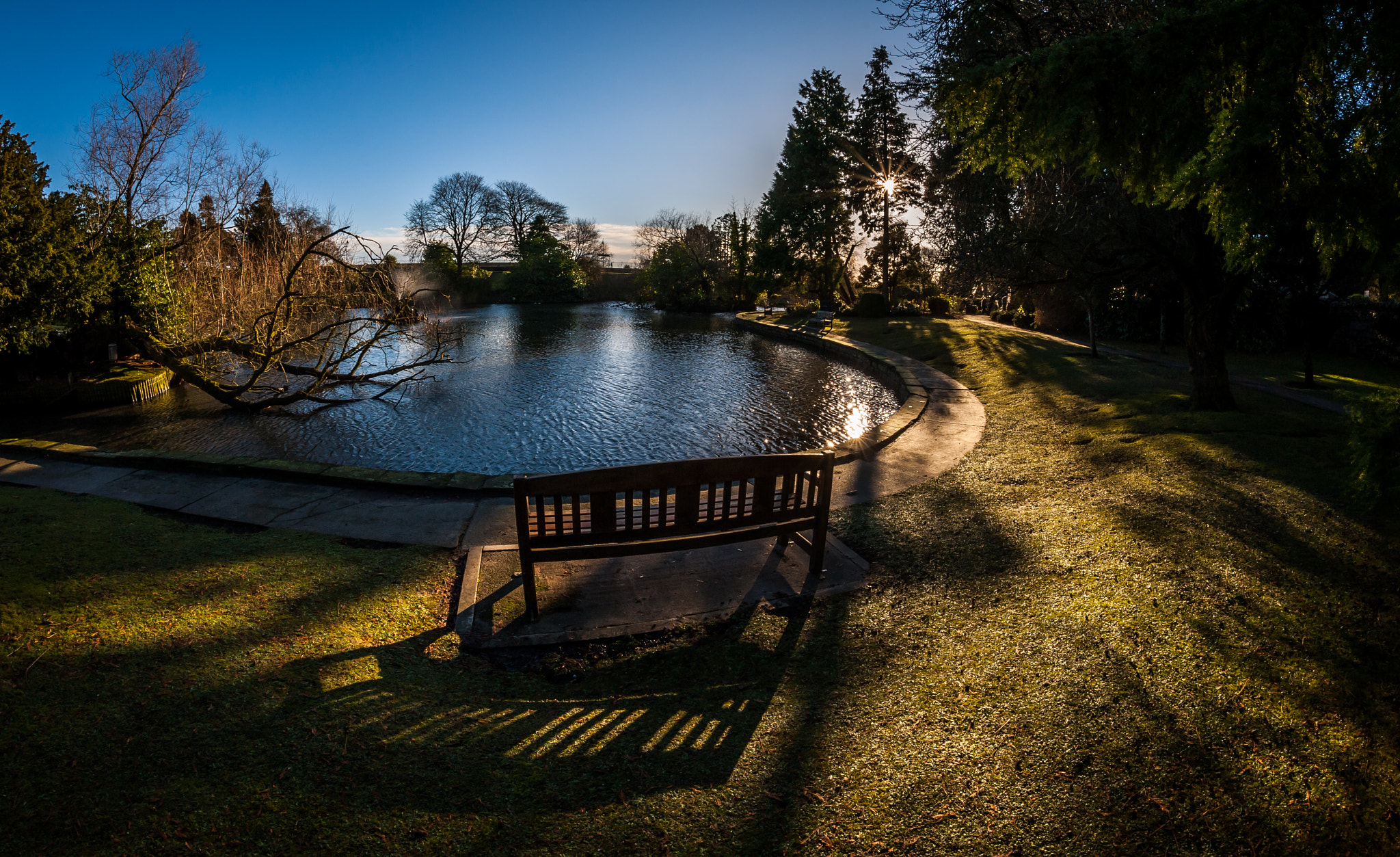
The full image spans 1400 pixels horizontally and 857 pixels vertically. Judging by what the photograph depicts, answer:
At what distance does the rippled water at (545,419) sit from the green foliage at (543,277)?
36.4 meters

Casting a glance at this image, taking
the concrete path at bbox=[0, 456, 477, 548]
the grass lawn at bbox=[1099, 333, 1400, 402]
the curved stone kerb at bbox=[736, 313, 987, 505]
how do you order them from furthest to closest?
the grass lawn at bbox=[1099, 333, 1400, 402] < the curved stone kerb at bbox=[736, 313, 987, 505] < the concrete path at bbox=[0, 456, 477, 548]

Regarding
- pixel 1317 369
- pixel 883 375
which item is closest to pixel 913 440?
pixel 883 375

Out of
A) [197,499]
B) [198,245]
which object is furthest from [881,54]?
[197,499]

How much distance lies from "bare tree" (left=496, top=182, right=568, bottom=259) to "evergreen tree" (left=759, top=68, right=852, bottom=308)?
111 ft

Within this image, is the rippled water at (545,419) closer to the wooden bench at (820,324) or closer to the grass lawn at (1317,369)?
the wooden bench at (820,324)

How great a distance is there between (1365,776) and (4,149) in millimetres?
18334

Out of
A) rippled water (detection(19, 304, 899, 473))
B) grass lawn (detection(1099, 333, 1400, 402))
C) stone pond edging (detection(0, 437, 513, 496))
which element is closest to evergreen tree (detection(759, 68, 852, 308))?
rippled water (detection(19, 304, 899, 473))

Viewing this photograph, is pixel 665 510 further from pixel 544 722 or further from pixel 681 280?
pixel 681 280

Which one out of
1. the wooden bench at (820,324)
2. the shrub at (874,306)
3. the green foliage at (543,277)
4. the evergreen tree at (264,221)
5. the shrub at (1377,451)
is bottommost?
the shrub at (1377,451)

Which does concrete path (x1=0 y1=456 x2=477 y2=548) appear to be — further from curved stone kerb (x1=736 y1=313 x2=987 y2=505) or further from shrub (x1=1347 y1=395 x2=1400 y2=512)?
shrub (x1=1347 y1=395 x2=1400 y2=512)

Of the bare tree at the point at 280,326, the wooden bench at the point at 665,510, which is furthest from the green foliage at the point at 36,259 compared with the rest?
the wooden bench at the point at 665,510

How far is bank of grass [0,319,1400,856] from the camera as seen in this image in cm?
217

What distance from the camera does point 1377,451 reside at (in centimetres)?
372

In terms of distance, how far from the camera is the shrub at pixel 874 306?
97.5ft
